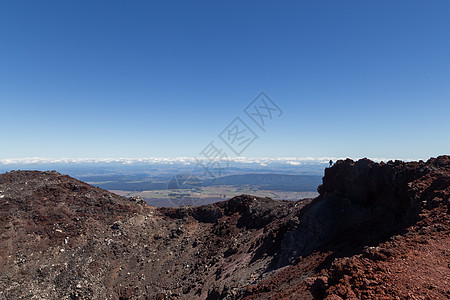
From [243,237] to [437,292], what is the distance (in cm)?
2652

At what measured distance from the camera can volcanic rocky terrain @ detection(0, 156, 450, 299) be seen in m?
9.06

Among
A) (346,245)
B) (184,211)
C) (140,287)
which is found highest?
(346,245)

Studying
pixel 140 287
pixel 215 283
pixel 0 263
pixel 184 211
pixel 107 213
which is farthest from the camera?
pixel 184 211

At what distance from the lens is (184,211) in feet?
142

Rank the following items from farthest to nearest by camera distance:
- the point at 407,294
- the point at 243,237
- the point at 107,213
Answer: the point at 107,213 < the point at 243,237 < the point at 407,294

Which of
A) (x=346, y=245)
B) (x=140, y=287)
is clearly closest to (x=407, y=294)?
(x=346, y=245)

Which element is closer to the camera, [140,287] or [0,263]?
[0,263]

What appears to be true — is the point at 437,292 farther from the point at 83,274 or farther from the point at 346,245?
the point at 83,274

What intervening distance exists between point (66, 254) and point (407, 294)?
35.5 meters

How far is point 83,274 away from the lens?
26.7 meters

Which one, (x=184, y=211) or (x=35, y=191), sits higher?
A: (x=35, y=191)

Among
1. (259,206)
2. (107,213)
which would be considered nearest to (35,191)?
(107,213)

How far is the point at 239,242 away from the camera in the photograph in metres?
30.7

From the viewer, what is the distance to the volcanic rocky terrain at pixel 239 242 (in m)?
9.06
